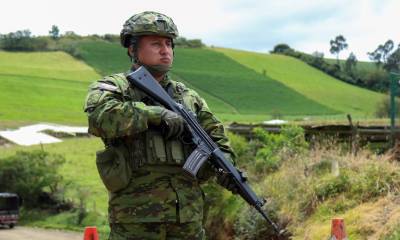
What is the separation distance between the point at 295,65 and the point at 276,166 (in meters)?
71.0

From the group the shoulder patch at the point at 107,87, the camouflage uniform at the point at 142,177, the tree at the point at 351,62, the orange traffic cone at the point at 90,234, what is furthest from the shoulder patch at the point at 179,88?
the tree at the point at 351,62

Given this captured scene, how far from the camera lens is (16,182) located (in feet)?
84.6

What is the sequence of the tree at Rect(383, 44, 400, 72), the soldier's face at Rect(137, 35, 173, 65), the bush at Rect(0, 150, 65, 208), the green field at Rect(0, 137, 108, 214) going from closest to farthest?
1. the soldier's face at Rect(137, 35, 173, 65)
2. the green field at Rect(0, 137, 108, 214)
3. the bush at Rect(0, 150, 65, 208)
4. the tree at Rect(383, 44, 400, 72)

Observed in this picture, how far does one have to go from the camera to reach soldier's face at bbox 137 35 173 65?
3461 millimetres

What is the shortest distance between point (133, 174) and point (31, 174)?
2301 centimetres

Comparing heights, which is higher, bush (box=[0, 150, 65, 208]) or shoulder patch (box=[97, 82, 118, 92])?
shoulder patch (box=[97, 82, 118, 92])

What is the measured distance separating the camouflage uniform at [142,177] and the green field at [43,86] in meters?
43.8

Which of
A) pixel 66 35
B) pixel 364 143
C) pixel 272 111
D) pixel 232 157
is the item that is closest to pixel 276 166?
pixel 364 143

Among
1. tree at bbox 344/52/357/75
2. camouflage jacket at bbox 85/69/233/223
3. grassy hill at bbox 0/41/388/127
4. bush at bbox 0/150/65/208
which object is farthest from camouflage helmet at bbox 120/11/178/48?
tree at bbox 344/52/357/75

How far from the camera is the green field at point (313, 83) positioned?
203 feet

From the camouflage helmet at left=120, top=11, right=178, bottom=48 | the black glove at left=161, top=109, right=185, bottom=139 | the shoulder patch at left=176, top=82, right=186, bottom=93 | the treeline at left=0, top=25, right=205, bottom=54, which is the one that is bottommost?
the black glove at left=161, top=109, right=185, bottom=139

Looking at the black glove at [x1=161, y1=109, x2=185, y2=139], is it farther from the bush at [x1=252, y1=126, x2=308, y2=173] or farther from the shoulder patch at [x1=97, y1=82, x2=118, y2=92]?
the bush at [x1=252, y1=126, x2=308, y2=173]

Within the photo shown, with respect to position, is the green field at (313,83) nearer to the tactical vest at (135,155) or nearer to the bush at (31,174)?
the bush at (31,174)

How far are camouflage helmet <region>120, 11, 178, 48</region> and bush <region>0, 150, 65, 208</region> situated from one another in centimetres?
2255
